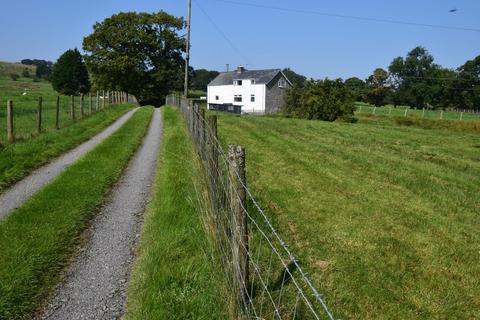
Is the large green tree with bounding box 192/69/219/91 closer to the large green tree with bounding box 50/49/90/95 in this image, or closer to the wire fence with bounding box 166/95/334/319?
the large green tree with bounding box 50/49/90/95

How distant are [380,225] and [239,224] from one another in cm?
→ 475

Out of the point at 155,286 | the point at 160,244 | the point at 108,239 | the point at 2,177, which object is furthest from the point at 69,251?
the point at 2,177

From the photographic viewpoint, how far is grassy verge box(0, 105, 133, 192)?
980 cm

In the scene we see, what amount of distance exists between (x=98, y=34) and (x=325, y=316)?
6815cm

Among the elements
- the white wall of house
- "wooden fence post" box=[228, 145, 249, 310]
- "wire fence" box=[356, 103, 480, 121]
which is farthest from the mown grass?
the white wall of house

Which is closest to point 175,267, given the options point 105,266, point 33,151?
point 105,266

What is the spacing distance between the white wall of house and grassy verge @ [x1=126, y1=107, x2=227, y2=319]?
203 feet

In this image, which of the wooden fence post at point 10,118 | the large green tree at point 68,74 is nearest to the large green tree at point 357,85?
the large green tree at point 68,74

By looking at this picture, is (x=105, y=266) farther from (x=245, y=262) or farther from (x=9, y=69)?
(x=9, y=69)

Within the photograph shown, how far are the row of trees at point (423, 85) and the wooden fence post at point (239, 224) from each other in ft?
307

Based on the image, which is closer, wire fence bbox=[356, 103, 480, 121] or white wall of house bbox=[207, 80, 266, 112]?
wire fence bbox=[356, 103, 480, 121]

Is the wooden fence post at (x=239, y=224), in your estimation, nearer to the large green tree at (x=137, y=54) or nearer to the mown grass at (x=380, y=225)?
the mown grass at (x=380, y=225)

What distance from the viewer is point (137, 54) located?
65.9 m

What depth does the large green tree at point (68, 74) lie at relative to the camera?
245ft
